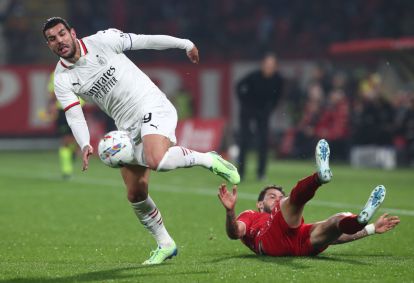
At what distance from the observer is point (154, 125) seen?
8.78 m

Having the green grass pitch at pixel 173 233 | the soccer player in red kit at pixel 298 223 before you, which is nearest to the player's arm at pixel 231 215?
the soccer player in red kit at pixel 298 223

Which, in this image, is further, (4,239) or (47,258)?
(4,239)

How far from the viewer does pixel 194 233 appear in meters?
11.7

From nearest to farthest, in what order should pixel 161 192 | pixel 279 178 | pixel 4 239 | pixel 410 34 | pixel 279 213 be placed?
pixel 279 213, pixel 4 239, pixel 161 192, pixel 279 178, pixel 410 34

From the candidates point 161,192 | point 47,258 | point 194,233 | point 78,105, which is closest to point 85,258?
point 47,258

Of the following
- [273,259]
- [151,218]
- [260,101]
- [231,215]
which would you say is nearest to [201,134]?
[260,101]

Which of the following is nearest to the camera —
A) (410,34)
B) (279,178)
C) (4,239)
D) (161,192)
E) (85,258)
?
(85,258)

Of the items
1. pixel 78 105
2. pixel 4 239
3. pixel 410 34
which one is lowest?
pixel 4 239

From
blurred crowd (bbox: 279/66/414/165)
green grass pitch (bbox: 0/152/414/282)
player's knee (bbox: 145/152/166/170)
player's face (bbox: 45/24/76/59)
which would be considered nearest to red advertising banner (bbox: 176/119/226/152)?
blurred crowd (bbox: 279/66/414/165)

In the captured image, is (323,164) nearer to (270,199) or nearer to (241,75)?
(270,199)

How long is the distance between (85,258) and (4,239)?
6.30ft

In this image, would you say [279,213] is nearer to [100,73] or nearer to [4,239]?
[100,73]

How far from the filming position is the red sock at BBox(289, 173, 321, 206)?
27.6 ft

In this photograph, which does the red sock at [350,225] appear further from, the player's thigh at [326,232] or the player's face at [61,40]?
the player's face at [61,40]
